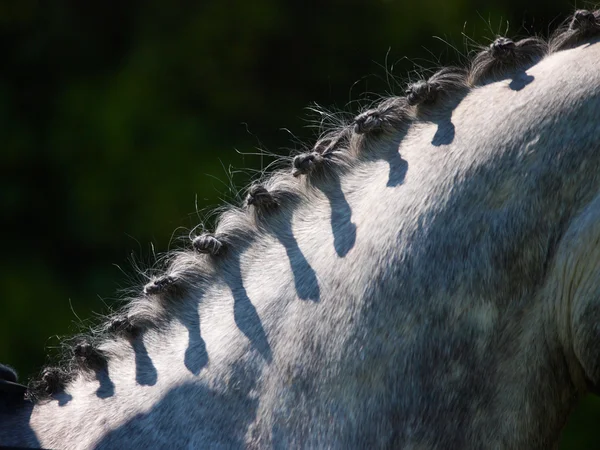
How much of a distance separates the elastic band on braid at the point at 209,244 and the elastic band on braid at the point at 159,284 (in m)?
0.07

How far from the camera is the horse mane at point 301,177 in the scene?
4.18ft

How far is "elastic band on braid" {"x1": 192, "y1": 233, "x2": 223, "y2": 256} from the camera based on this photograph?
1.37 m

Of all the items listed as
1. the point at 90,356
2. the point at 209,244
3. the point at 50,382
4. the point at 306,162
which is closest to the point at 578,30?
the point at 306,162

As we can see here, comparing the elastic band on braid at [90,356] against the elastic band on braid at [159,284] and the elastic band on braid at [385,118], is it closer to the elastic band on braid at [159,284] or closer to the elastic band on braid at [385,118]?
the elastic band on braid at [159,284]

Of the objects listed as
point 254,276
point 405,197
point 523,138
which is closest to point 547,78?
point 523,138

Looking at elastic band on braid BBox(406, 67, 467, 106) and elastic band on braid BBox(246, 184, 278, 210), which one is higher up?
elastic band on braid BBox(406, 67, 467, 106)

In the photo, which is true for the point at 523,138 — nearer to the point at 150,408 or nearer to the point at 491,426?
the point at 491,426

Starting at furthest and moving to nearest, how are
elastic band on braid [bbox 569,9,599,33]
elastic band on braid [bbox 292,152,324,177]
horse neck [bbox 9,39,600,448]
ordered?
elastic band on braid [bbox 292,152,324,177], elastic band on braid [bbox 569,9,599,33], horse neck [bbox 9,39,600,448]

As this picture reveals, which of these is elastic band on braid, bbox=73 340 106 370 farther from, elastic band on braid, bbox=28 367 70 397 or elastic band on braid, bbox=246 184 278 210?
elastic band on braid, bbox=246 184 278 210

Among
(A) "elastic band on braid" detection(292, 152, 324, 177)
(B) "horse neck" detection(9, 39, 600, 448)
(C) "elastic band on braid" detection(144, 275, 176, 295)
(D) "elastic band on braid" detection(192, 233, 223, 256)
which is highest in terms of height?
(A) "elastic band on braid" detection(292, 152, 324, 177)

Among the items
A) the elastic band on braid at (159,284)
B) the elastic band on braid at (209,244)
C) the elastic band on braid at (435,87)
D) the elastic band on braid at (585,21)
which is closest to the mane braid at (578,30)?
the elastic band on braid at (585,21)

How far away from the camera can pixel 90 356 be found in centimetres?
141

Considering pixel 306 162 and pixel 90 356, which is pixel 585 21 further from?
pixel 90 356

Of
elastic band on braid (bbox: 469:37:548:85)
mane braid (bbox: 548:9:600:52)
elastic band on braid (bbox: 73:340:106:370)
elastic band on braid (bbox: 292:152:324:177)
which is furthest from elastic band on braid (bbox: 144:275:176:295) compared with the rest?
mane braid (bbox: 548:9:600:52)
